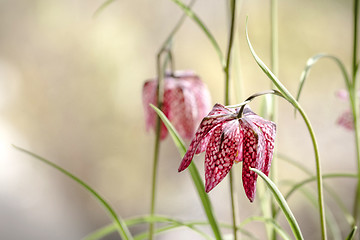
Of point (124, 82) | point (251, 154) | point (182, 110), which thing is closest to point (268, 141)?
point (251, 154)

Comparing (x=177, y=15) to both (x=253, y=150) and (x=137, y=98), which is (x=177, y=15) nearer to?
(x=137, y=98)

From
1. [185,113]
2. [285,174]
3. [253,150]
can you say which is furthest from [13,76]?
[253,150]

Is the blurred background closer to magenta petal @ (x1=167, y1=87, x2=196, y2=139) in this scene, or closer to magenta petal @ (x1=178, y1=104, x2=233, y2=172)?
magenta petal @ (x1=167, y1=87, x2=196, y2=139)

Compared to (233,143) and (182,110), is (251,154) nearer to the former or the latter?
(233,143)

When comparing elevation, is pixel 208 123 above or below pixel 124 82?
above

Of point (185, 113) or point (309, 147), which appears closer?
Answer: point (185, 113)

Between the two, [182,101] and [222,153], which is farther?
[182,101]

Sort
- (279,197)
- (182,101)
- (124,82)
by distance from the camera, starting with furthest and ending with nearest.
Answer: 1. (124,82)
2. (182,101)
3. (279,197)
